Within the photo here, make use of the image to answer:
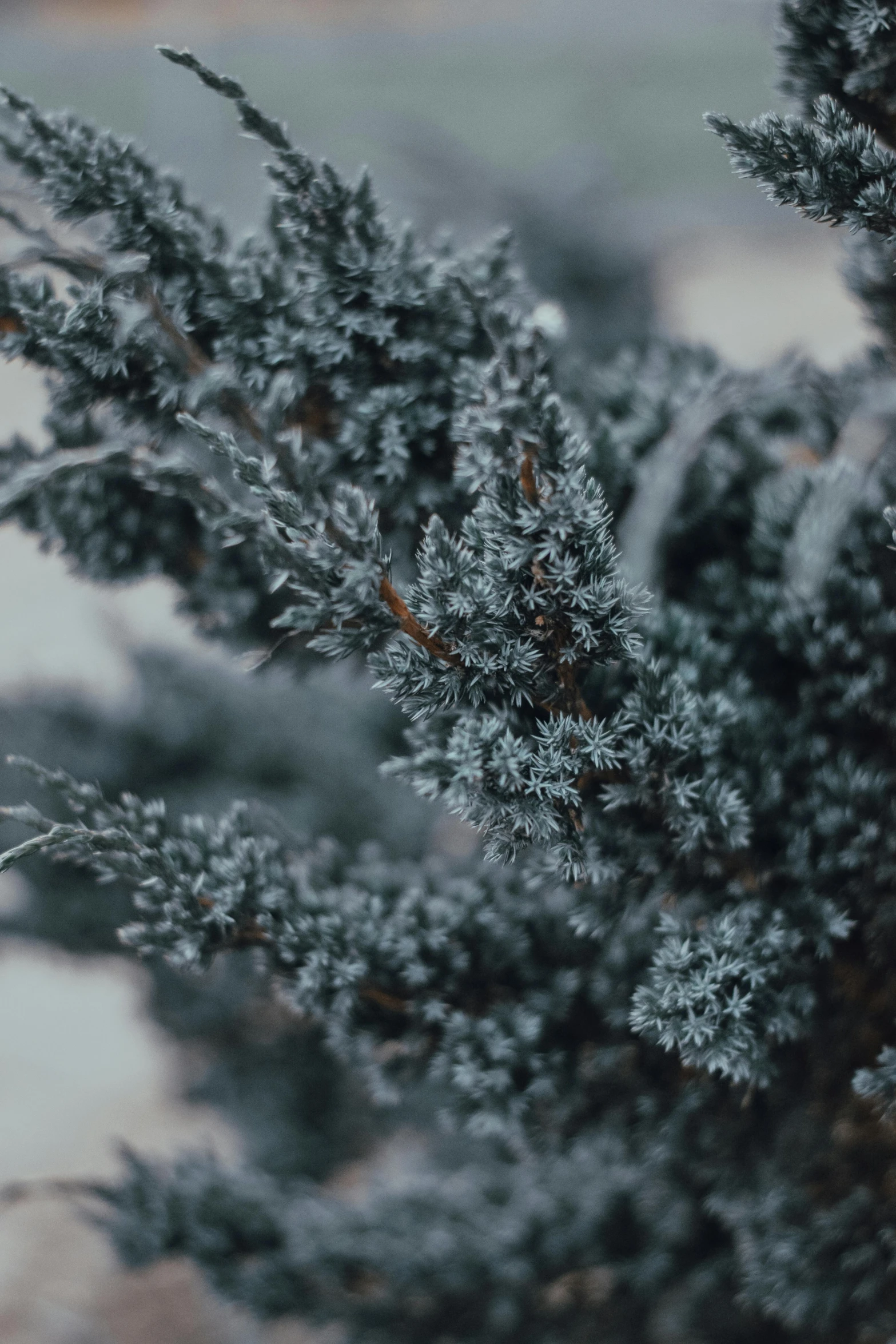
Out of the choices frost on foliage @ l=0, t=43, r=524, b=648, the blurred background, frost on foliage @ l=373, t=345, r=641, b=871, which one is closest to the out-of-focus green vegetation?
the blurred background

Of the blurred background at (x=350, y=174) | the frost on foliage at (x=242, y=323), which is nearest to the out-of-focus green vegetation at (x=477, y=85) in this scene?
the blurred background at (x=350, y=174)

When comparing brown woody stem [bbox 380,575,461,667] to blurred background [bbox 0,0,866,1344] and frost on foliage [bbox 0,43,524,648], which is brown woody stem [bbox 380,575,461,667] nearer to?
frost on foliage [bbox 0,43,524,648]

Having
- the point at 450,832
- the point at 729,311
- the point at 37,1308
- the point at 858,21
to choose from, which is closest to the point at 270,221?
the point at 858,21

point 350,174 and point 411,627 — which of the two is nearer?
point 411,627

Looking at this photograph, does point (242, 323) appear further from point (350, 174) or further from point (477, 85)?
point (477, 85)

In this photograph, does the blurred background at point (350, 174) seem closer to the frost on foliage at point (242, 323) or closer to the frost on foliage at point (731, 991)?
the frost on foliage at point (242, 323)

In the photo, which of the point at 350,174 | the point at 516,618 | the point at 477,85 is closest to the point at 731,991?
the point at 516,618

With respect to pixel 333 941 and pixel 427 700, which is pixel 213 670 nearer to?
pixel 333 941

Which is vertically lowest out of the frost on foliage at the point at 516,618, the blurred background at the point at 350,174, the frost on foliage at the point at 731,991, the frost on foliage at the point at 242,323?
the frost on foliage at the point at 731,991
